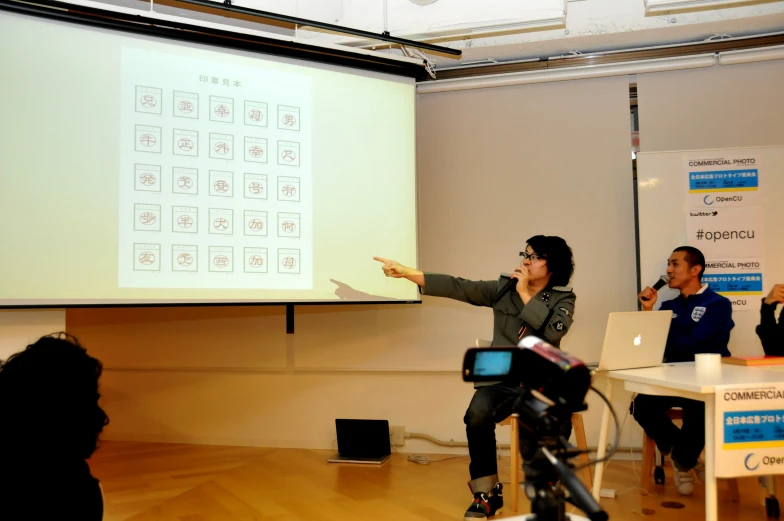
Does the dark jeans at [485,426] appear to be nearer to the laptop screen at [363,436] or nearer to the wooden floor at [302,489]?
the wooden floor at [302,489]

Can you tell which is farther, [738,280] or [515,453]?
[738,280]

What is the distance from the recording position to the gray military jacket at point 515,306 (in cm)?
294

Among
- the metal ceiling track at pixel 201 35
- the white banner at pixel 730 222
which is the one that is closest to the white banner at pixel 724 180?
the white banner at pixel 730 222

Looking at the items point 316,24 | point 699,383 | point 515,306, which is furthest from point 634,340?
point 316,24

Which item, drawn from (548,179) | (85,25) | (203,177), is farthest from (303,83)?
(548,179)

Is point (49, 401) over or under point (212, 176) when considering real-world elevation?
under

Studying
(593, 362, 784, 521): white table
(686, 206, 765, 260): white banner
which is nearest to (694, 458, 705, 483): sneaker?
(593, 362, 784, 521): white table

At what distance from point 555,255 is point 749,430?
123 cm

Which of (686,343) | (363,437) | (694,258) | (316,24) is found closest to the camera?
(316,24)

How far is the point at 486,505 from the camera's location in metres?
2.76

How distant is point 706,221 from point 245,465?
3034 millimetres

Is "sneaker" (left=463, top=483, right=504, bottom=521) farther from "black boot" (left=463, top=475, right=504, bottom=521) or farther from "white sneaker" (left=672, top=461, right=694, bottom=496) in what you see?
"white sneaker" (left=672, top=461, right=694, bottom=496)

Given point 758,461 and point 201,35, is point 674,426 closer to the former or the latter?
point 758,461

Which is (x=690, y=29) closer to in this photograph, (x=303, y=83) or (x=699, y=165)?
(x=699, y=165)
